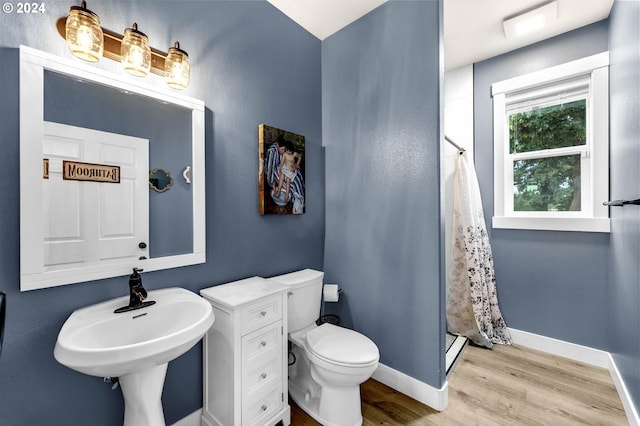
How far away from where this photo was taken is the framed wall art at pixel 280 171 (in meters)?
1.86

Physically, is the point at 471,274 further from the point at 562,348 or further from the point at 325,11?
the point at 325,11

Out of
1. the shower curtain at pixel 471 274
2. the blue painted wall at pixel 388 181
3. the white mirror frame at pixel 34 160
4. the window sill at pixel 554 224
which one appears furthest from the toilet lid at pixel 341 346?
the window sill at pixel 554 224

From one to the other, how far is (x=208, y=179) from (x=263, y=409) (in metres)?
1.32

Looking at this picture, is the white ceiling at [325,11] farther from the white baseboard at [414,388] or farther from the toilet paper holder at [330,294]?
the white baseboard at [414,388]

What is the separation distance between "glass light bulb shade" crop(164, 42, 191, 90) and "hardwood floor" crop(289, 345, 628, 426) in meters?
2.02

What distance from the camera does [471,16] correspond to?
2084mm

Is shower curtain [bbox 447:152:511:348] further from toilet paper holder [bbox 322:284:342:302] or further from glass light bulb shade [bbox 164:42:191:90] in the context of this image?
glass light bulb shade [bbox 164:42:191:90]

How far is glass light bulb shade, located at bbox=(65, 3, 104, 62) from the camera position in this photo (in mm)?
1091

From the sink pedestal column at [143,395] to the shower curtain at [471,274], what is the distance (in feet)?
7.86

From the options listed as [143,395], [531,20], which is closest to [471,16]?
[531,20]

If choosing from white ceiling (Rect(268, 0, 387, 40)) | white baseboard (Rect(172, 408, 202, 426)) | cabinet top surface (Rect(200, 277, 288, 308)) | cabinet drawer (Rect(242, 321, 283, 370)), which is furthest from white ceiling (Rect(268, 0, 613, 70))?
white baseboard (Rect(172, 408, 202, 426))

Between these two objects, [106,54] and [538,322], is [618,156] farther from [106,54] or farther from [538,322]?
[106,54]

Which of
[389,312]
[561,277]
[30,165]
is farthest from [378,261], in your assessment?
[30,165]

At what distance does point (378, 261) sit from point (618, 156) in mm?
1797
